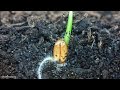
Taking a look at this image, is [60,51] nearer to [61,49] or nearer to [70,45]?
[61,49]

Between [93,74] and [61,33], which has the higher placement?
A: [61,33]

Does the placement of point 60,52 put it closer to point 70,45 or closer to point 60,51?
point 60,51

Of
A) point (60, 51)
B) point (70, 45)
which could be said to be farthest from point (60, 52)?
point (70, 45)

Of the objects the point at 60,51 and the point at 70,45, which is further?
the point at 70,45

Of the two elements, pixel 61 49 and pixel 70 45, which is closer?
pixel 61 49

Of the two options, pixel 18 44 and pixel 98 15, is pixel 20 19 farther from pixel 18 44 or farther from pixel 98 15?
pixel 98 15

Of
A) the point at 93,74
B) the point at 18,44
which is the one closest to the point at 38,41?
the point at 18,44

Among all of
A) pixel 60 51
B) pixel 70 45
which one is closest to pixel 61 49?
pixel 60 51
